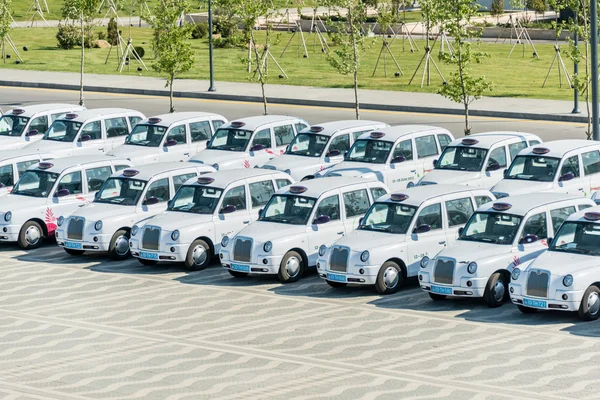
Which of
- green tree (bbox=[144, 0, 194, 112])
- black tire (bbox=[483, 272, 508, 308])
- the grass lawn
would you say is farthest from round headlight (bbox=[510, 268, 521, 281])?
the grass lawn

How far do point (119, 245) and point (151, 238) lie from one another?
1.54 meters

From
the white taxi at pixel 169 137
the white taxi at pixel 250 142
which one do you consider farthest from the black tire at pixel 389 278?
the white taxi at pixel 169 137

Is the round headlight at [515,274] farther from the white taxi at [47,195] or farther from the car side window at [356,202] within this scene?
the white taxi at [47,195]

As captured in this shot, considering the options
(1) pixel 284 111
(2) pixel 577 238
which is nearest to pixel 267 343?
(2) pixel 577 238

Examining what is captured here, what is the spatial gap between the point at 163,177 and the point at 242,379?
9.67 m

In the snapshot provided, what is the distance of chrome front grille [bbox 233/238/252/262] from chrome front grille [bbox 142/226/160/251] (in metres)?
1.76

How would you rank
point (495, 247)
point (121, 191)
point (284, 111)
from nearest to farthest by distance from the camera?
point (495, 247) < point (121, 191) < point (284, 111)

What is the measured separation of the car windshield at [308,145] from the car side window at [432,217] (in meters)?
7.86

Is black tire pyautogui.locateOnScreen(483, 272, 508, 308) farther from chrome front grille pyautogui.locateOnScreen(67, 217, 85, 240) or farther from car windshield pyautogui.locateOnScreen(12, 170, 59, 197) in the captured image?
car windshield pyautogui.locateOnScreen(12, 170, 59, 197)

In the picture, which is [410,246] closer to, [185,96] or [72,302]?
[72,302]

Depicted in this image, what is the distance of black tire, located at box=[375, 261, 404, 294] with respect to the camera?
22000mm

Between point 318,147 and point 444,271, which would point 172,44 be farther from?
point 444,271

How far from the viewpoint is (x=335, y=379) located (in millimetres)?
17297

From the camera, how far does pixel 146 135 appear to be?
32594 mm
